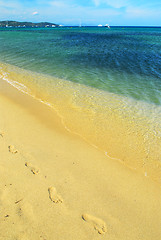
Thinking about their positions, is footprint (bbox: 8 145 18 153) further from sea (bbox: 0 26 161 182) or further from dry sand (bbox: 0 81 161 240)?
sea (bbox: 0 26 161 182)

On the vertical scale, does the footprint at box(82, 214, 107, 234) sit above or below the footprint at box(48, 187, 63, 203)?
below

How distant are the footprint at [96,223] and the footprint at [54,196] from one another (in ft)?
2.25

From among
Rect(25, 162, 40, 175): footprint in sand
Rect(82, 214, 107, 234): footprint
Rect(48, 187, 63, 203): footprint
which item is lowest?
Rect(82, 214, 107, 234): footprint

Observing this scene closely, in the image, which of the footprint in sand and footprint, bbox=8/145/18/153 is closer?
the footprint in sand

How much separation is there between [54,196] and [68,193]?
0.36 meters

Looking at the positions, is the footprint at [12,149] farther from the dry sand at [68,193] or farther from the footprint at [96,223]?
the footprint at [96,223]

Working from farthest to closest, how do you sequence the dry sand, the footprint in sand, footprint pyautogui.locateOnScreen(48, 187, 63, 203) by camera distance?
1. the footprint in sand
2. footprint pyautogui.locateOnScreen(48, 187, 63, 203)
3. the dry sand

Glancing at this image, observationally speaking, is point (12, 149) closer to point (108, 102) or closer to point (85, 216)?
point (85, 216)

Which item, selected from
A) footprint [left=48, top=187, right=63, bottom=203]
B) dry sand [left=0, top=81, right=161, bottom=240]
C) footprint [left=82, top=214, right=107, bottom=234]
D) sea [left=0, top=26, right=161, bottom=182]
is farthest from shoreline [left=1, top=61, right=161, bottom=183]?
footprint [left=48, top=187, right=63, bottom=203]

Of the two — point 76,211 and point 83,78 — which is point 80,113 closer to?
point 76,211

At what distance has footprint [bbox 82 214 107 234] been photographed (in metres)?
3.28

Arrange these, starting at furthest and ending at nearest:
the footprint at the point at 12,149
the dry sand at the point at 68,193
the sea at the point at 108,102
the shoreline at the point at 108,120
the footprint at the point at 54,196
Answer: the sea at the point at 108,102
the shoreline at the point at 108,120
the footprint at the point at 12,149
the footprint at the point at 54,196
the dry sand at the point at 68,193

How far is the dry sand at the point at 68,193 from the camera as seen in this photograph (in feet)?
10.7

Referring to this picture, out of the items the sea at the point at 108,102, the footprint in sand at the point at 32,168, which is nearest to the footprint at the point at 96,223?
the footprint in sand at the point at 32,168
